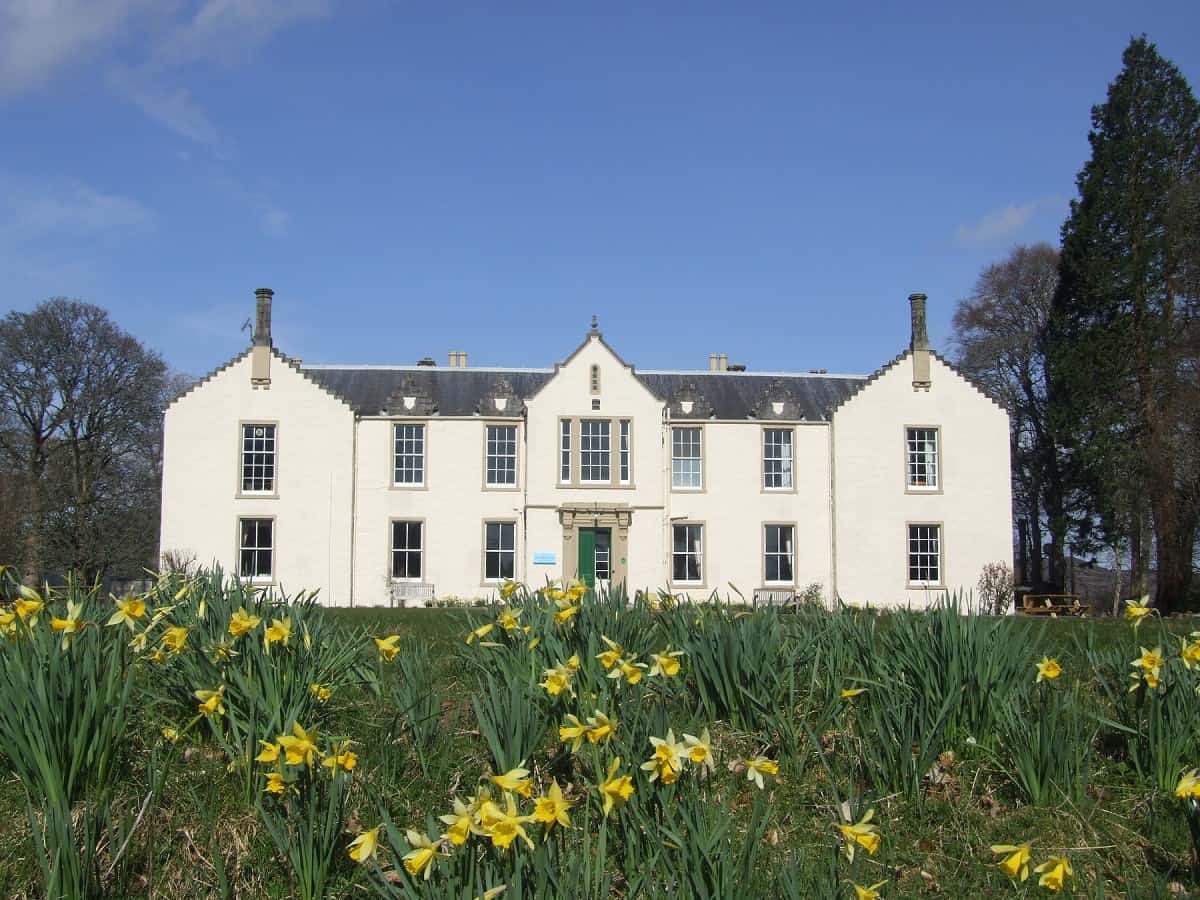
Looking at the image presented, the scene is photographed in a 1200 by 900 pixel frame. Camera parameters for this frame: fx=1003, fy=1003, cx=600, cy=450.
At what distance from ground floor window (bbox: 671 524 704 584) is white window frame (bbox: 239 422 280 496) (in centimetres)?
1237

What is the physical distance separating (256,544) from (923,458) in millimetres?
20911

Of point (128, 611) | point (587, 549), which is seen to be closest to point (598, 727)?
point (128, 611)

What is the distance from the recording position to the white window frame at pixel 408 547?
100 ft

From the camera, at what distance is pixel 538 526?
30469 mm

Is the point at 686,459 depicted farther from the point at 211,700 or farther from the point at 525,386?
the point at 211,700

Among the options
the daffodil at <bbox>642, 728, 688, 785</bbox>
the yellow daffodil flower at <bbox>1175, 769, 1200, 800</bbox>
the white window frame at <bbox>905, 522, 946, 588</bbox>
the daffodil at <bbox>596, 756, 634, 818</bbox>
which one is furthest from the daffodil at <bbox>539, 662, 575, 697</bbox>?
the white window frame at <bbox>905, 522, 946, 588</bbox>

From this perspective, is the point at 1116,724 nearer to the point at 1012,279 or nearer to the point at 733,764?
the point at 733,764

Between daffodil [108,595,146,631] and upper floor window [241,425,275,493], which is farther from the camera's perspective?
upper floor window [241,425,275,493]

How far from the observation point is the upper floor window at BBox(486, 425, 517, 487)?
3109 cm

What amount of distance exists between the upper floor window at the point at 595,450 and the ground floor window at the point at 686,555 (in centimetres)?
282

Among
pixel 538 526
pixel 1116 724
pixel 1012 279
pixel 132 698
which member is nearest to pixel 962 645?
pixel 1116 724

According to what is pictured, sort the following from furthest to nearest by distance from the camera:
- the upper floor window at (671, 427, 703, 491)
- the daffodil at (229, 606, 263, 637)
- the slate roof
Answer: the slate roof → the upper floor window at (671, 427, 703, 491) → the daffodil at (229, 606, 263, 637)

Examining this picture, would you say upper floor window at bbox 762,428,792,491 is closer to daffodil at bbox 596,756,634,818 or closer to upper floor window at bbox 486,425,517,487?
upper floor window at bbox 486,425,517,487

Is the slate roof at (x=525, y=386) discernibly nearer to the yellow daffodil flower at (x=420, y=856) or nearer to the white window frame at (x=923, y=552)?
the white window frame at (x=923, y=552)
